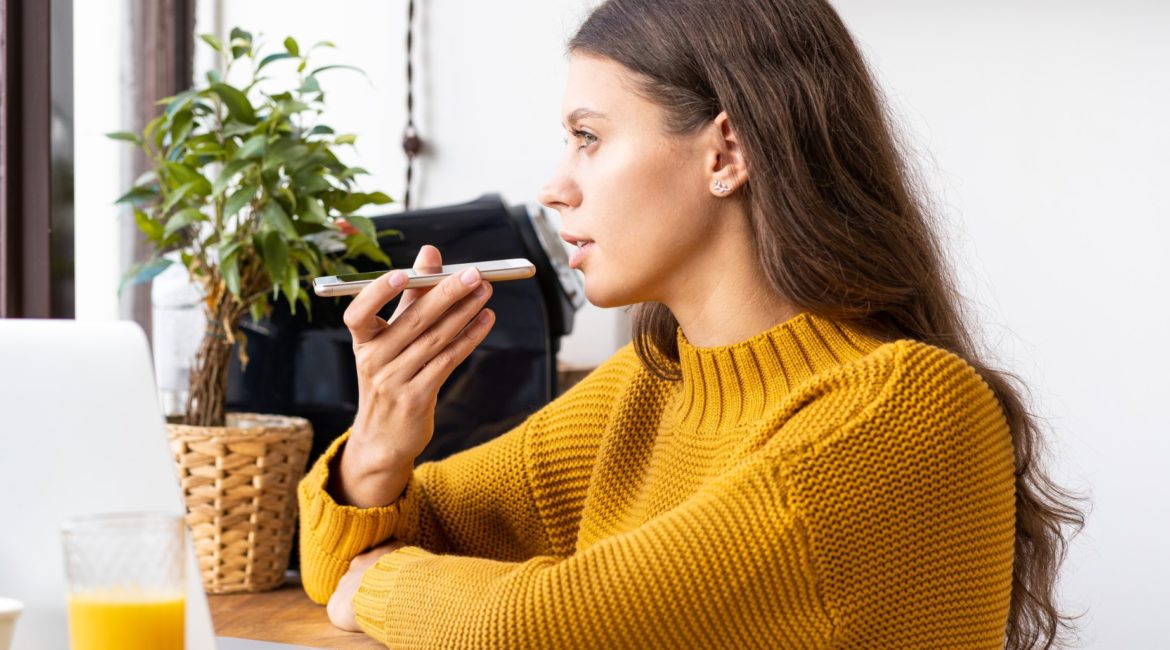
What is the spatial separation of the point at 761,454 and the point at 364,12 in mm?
1527

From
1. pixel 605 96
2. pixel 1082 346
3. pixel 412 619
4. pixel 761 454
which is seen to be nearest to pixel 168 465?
pixel 412 619

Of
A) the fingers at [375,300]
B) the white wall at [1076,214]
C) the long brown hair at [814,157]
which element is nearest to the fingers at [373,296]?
the fingers at [375,300]

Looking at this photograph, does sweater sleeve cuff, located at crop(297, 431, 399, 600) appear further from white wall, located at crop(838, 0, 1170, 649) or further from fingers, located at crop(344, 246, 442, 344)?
white wall, located at crop(838, 0, 1170, 649)

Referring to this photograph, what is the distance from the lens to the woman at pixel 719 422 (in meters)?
0.79

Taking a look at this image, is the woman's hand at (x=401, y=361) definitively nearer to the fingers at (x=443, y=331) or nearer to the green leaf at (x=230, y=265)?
the fingers at (x=443, y=331)

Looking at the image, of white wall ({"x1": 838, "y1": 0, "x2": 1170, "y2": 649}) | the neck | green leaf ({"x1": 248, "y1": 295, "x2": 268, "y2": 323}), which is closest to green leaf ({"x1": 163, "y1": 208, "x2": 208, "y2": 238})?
green leaf ({"x1": 248, "y1": 295, "x2": 268, "y2": 323})

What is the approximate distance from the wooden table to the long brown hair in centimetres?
51

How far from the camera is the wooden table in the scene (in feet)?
3.51

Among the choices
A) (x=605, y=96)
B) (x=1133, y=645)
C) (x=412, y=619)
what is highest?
(x=605, y=96)

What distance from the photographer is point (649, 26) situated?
3.22ft

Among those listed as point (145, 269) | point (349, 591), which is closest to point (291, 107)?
point (145, 269)

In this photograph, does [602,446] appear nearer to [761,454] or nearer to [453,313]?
[453,313]

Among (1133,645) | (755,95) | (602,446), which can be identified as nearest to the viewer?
(755,95)

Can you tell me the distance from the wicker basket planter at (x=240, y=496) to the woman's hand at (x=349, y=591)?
0.76 feet
